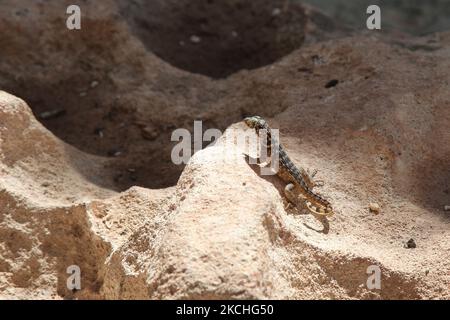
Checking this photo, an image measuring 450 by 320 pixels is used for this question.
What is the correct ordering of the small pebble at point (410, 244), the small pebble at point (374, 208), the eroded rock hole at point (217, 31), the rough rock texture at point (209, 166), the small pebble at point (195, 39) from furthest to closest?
the small pebble at point (195, 39), the eroded rock hole at point (217, 31), the small pebble at point (374, 208), the small pebble at point (410, 244), the rough rock texture at point (209, 166)

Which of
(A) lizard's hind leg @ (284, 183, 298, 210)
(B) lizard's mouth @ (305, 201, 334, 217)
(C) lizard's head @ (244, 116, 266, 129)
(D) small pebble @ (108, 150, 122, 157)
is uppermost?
(C) lizard's head @ (244, 116, 266, 129)

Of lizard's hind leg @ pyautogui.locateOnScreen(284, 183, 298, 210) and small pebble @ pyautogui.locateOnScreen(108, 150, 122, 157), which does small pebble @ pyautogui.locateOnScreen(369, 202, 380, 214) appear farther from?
small pebble @ pyautogui.locateOnScreen(108, 150, 122, 157)

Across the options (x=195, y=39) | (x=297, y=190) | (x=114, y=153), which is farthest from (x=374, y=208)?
(x=195, y=39)

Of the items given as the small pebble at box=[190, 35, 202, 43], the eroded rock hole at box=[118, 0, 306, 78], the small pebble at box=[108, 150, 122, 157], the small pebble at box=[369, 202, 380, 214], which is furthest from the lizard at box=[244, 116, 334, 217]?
the small pebble at box=[190, 35, 202, 43]

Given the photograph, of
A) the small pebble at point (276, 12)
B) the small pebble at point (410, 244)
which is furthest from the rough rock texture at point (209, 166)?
the small pebble at point (276, 12)

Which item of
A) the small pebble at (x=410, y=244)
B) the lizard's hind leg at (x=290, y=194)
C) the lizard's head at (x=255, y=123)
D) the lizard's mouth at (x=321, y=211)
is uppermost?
the lizard's head at (x=255, y=123)

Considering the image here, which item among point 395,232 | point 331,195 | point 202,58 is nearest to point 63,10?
point 202,58

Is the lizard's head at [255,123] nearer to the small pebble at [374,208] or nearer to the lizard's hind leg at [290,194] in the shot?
the lizard's hind leg at [290,194]
